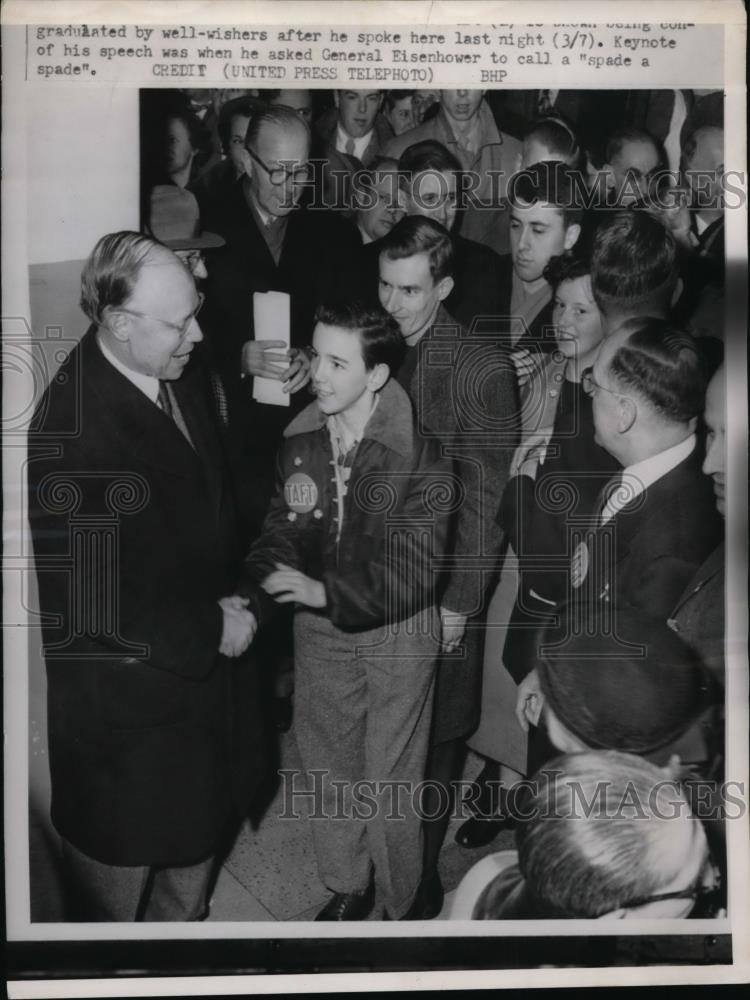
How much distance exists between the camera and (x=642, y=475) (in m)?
2.00

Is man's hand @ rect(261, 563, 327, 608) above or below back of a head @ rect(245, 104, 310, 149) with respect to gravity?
below

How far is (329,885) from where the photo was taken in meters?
2.00

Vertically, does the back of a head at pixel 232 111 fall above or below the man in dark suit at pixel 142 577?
above

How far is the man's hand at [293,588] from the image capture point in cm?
197

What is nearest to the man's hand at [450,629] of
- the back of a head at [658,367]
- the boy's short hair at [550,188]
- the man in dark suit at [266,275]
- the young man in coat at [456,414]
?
the young man in coat at [456,414]

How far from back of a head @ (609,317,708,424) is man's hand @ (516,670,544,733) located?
0.53 meters

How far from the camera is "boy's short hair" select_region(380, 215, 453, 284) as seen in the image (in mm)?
1971

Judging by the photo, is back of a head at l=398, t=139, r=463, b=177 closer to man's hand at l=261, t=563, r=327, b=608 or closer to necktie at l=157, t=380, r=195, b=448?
necktie at l=157, t=380, r=195, b=448

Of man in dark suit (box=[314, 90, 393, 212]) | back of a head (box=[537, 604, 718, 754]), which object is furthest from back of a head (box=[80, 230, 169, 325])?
Answer: back of a head (box=[537, 604, 718, 754])

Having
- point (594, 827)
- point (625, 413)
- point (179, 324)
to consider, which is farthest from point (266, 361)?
point (594, 827)

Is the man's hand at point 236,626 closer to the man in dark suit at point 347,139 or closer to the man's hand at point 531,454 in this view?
the man's hand at point 531,454

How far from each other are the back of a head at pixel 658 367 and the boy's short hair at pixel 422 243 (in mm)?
346

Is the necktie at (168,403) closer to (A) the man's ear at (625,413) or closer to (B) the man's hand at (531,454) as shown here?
(B) the man's hand at (531,454)

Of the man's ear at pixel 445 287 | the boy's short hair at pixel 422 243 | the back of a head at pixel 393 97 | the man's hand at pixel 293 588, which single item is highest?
the back of a head at pixel 393 97
